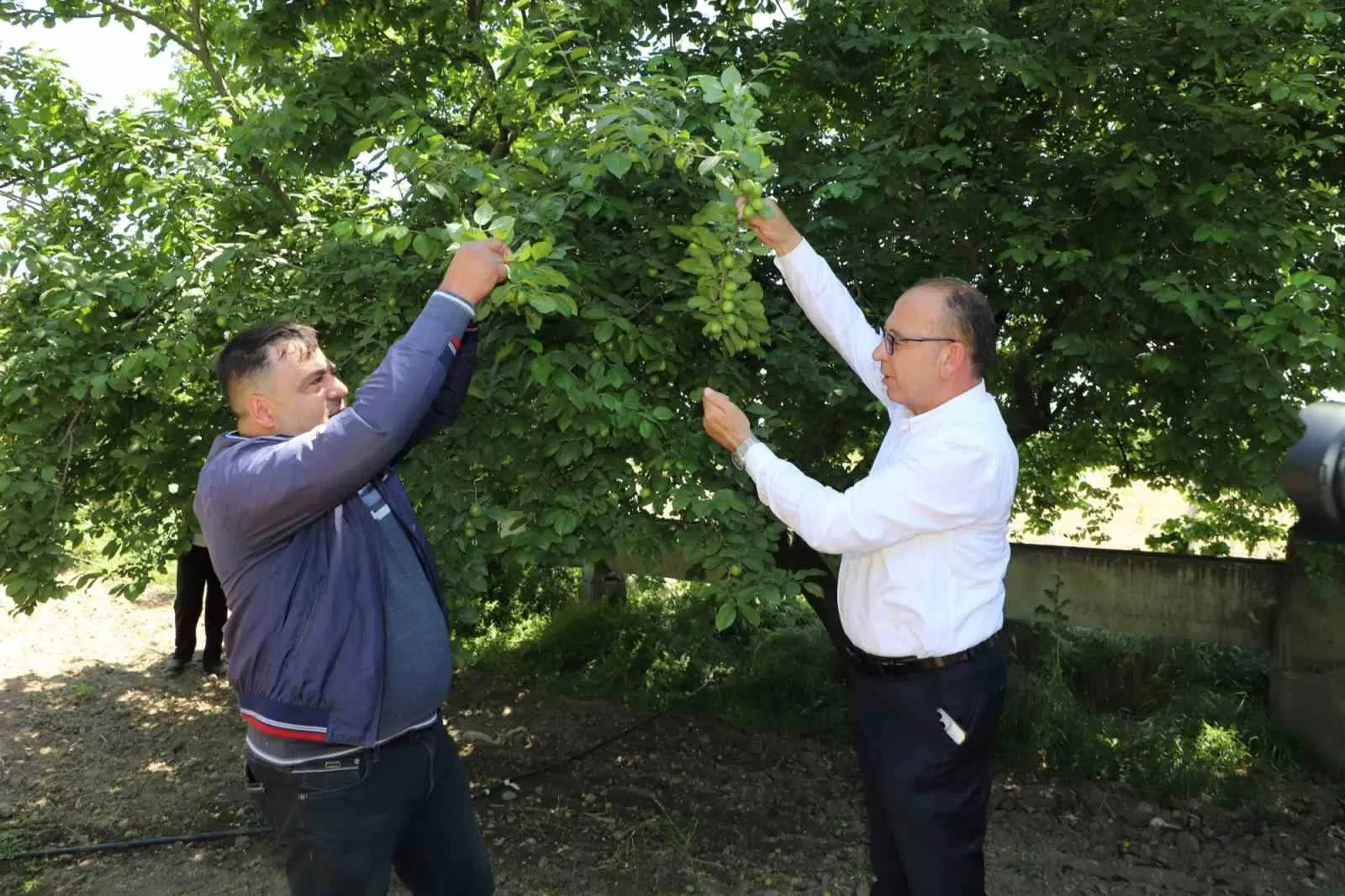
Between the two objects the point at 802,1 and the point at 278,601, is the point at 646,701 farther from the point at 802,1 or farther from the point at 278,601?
the point at 278,601

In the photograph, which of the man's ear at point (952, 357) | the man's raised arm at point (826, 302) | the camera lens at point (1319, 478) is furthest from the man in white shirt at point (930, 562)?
the camera lens at point (1319, 478)

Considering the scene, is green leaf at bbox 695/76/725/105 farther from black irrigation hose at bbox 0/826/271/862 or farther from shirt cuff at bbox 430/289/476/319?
black irrigation hose at bbox 0/826/271/862

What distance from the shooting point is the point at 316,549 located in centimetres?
215

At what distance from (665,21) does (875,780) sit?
389 centimetres

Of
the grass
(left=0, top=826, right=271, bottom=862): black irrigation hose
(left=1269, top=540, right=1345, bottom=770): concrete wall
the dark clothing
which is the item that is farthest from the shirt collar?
(left=1269, top=540, right=1345, bottom=770): concrete wall

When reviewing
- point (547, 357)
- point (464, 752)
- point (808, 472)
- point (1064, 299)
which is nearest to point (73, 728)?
point (464, 752)

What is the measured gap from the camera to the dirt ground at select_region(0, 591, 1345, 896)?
15.4 feet

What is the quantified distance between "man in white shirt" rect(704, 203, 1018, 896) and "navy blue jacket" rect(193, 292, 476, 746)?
0.88 metres

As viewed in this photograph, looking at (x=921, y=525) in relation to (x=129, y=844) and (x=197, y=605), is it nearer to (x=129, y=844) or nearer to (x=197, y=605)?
(x=129, y=844)

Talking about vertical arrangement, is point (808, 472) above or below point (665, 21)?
below

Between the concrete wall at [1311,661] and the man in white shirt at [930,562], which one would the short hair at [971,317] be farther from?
the concrete wall at [1311,661]

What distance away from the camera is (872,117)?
4.81 metres

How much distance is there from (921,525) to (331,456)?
1.31 m

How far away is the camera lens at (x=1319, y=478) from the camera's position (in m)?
3.59
